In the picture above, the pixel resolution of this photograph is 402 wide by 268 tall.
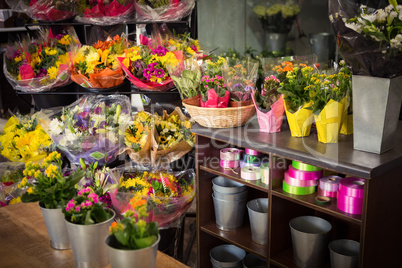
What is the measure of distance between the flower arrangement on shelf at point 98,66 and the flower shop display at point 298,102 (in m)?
1.19

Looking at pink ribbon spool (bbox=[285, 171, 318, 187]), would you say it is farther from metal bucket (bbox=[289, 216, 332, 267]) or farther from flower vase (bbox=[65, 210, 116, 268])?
flower vase (bbox=[65, 210, 116, 268])

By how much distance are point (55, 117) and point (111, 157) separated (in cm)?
44

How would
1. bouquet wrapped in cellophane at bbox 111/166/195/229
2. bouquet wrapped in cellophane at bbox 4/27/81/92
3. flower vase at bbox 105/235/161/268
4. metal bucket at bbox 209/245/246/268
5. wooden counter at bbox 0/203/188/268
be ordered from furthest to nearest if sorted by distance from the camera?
1. bouquet wrapped in cellophane at bbox 4/27/81/92
2. metal bucket at bbox 209/245/246/268
3. bouquet wrapped in cellophane at bbox 111/166/195/229
4. wooden counter at bbox 0/203/188/268
5. flower vase at bbox 105/235/161/268

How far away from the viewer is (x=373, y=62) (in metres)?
1.66

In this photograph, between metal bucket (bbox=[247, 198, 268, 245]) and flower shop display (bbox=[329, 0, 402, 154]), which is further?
metal bucket (bbox=[247, 198, 268, 245])

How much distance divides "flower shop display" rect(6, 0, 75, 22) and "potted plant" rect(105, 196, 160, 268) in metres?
2.23

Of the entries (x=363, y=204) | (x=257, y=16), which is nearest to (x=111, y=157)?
(x=363, y=204)

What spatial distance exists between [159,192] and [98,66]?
1.06 metres

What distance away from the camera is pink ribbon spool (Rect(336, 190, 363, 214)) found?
1.79 meters

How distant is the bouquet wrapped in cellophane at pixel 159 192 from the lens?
185cm

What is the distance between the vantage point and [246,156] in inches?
90.9

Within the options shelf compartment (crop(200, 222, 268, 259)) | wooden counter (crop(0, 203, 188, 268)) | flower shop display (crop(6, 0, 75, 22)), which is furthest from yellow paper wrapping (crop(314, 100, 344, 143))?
flower shop display (crop(6, 0, 75, 22))

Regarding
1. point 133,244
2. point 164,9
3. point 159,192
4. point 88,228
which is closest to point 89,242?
point 88,228

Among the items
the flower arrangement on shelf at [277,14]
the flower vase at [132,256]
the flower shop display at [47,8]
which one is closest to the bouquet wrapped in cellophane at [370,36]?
the flower vase at [132,256]
